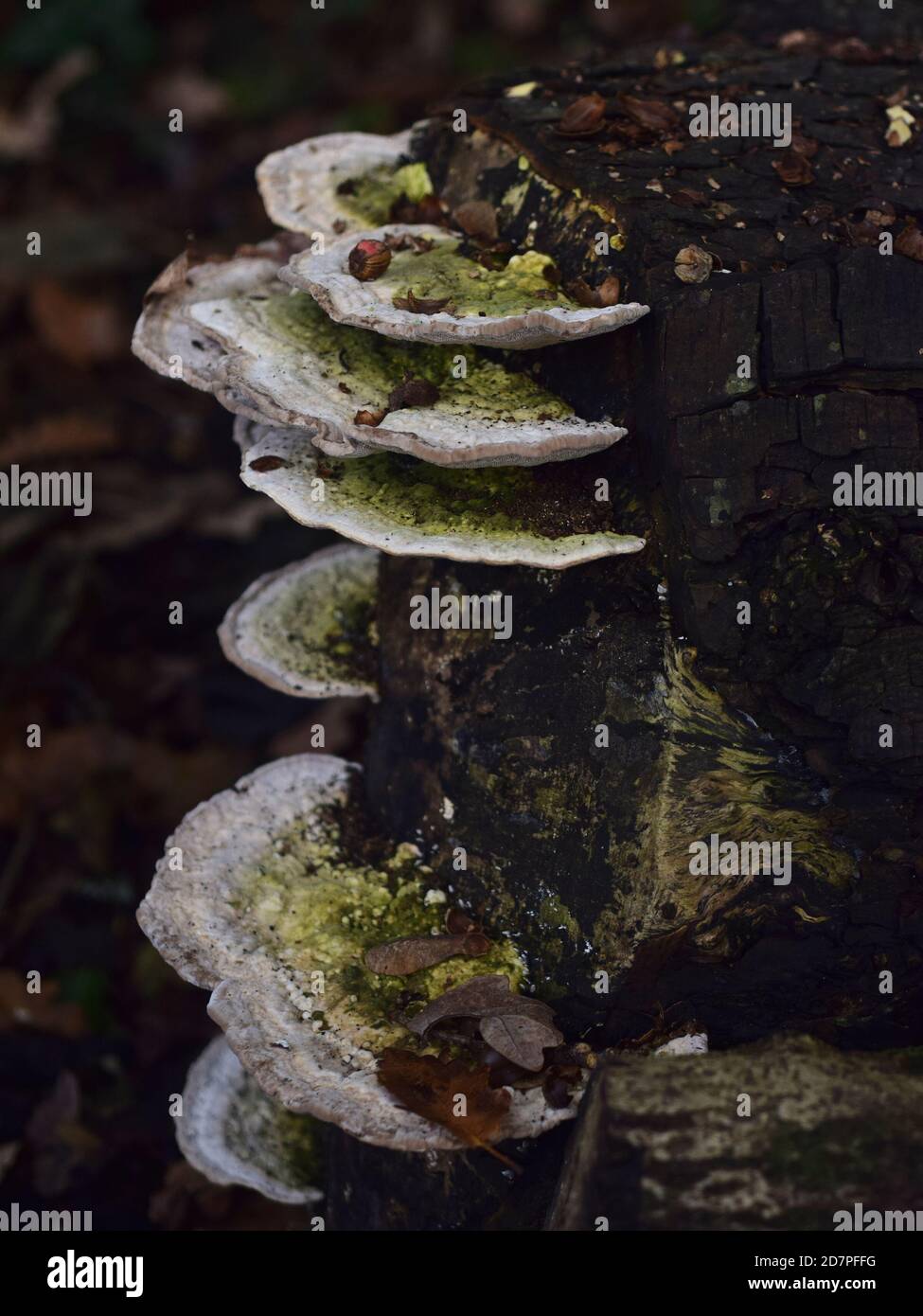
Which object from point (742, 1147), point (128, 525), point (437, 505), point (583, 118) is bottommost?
point (128, 525)

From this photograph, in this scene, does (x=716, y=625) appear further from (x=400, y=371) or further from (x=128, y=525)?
(x=128, y=525)

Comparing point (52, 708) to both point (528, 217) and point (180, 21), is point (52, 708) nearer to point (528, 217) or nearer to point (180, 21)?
point (528, 217)

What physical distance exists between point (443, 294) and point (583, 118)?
0.78 meters

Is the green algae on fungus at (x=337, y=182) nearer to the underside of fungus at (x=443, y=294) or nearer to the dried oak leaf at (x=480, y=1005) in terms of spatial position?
the underside of fungus at (x=443, y=294)

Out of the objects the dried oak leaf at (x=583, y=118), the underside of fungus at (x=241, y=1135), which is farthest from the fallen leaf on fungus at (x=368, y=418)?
the underside of fungus at (x=241, y=1135)

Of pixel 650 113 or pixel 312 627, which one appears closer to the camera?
pixel 650 113

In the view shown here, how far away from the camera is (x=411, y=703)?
352 centimetres

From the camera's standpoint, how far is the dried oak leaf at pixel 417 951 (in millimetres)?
3068

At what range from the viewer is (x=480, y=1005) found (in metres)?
Result: 2.98

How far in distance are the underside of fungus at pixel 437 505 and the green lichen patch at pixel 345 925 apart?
1.07m

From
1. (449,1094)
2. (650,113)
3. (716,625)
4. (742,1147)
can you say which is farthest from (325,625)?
(742,1147)
